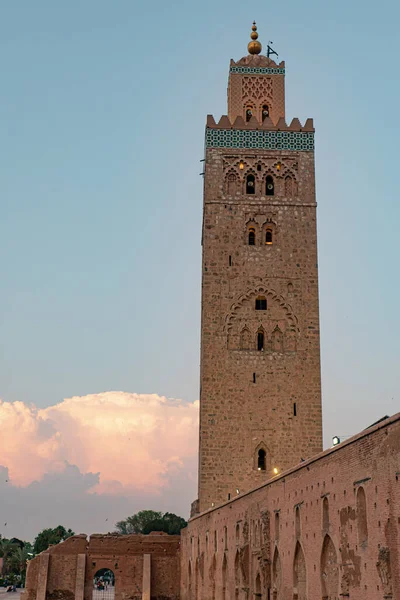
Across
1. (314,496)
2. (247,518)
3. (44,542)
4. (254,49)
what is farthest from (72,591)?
(44,542)

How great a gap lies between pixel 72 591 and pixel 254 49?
69.8 ft

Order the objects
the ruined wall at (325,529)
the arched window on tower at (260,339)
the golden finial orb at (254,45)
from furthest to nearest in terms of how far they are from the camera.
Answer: the golden finial orb at (254,45), the arched window on tower at (260,339), the ruined wall at (325,529)

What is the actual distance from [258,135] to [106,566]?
54.5ft

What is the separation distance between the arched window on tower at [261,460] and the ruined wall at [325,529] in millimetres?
4145

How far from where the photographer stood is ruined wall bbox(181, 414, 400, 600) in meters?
8.62

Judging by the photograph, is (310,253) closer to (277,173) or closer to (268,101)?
(277,173)

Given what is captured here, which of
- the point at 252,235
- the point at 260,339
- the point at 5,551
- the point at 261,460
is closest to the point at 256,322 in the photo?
the point at 260,339

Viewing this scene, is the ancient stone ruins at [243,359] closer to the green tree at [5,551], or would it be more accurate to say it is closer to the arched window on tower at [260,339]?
the arched window on tower at [260,339]

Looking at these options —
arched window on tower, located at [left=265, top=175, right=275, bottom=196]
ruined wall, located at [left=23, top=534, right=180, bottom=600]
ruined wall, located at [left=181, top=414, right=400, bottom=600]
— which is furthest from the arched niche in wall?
ruined wall, located at [left=23, top=534, right=180, bottom=600]

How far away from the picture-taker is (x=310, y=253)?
80.1 feet

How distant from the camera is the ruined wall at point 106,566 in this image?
2698 cm

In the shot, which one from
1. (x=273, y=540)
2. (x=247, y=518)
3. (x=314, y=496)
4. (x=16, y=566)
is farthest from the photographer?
(x=16, y=566)

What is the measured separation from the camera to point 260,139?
25.6 metres

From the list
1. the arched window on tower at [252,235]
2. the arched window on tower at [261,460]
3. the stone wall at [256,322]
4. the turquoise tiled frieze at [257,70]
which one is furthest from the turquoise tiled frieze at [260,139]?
the arched window on tower at [261,460]
